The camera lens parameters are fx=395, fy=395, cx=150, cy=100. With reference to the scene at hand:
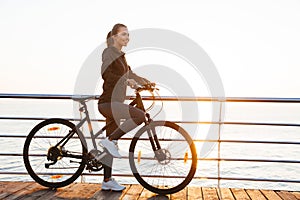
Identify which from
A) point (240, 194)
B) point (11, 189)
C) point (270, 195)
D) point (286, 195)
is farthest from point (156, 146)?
point (11, 189)

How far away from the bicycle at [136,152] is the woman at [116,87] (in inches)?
4.7

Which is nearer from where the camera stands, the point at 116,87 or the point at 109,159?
the point at 116,87

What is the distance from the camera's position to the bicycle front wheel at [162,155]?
379 cm

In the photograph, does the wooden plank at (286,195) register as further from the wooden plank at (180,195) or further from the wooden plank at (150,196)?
the wooden plank at (150,196)

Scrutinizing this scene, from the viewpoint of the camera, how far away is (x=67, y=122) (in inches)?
162

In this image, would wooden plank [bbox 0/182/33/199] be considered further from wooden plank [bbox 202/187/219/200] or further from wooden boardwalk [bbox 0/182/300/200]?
wooden plank [bbox 202/187/219/200]

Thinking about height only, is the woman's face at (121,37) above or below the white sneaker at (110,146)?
above

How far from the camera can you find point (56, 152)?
13.3 ft

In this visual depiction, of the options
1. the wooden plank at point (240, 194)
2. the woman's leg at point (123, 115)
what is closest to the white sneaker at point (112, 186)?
the woman's leg at point (123, 115)

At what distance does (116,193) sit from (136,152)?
447mm

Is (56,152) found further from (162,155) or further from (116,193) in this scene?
(162,155)

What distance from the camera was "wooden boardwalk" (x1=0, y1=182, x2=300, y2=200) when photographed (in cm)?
380

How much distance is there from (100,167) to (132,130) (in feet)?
1.72

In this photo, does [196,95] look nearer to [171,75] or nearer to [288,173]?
[171,75]
